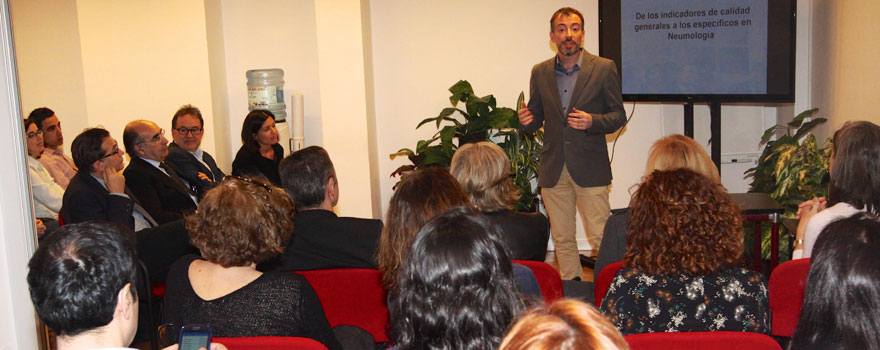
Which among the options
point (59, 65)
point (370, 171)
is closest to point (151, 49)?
point (59, 65)

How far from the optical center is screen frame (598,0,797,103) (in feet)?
16.2

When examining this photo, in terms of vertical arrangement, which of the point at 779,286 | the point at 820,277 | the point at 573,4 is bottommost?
the point at 779,286

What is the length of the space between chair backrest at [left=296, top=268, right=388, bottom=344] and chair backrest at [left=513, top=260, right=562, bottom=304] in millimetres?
552

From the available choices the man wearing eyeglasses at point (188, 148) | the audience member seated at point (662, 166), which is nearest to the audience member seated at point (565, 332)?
the audience member seated at point (662, 166)

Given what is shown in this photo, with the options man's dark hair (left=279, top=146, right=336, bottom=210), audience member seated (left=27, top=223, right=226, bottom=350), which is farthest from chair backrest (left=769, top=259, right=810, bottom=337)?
audience member seated (left=27, top=223, right=226, bottom=350)

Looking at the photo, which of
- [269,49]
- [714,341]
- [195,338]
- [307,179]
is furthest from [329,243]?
[269,49]

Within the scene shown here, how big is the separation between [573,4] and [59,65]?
427 cm

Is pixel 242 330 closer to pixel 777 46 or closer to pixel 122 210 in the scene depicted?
pixel 122 210

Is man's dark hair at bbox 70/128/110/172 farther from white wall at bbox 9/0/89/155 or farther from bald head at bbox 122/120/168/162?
white wall at bbox 9/0/89/155

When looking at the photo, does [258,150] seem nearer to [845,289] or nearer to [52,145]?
[52,145]

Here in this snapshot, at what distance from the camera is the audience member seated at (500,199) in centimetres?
287

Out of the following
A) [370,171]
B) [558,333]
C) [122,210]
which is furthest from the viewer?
[370,171]

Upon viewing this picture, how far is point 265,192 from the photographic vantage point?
7.58 ft

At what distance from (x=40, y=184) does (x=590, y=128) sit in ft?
11.6
